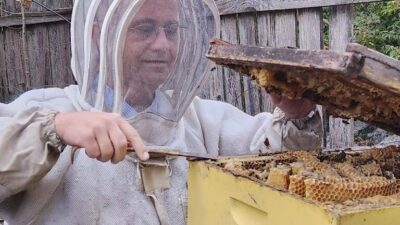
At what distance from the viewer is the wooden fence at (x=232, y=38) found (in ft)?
11.2

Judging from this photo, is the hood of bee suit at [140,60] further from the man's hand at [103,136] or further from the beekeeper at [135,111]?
the man's hand at [103,136]

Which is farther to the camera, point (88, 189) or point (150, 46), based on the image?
point (150, 46)

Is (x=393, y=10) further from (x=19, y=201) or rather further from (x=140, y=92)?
(x=19, y=201)

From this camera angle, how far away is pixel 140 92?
2.12 m

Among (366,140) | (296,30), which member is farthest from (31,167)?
(366,140)

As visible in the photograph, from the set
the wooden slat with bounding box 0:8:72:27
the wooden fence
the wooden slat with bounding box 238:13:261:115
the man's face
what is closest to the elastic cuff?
the man's face

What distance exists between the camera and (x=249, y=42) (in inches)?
143

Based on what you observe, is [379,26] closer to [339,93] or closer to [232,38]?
[232,38]

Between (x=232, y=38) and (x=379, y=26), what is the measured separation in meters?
3.70

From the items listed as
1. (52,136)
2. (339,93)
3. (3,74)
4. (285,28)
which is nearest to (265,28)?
(285,28)

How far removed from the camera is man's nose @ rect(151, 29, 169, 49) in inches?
84.0

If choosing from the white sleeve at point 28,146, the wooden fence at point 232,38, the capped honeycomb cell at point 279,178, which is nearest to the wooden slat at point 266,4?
the wooden fence at point 232,38

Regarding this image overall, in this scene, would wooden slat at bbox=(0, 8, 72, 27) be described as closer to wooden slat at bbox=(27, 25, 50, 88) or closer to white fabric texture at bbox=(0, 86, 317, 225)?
wooden slat at bbox=(27, 25, 50, 88)

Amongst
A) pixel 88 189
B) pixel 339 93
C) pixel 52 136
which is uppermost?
pixel 339 93
